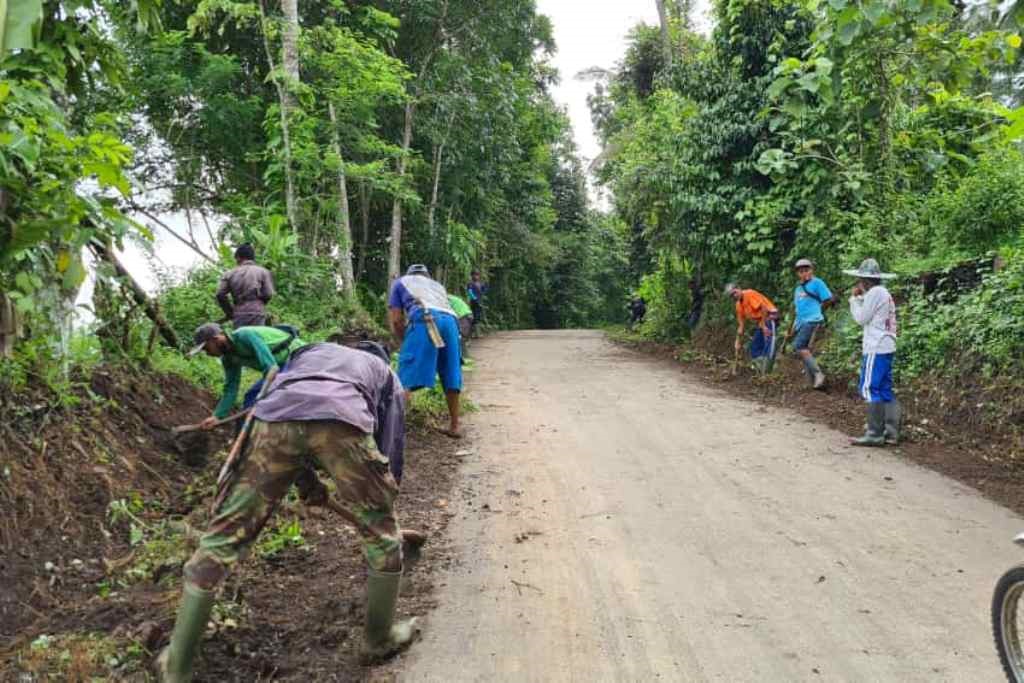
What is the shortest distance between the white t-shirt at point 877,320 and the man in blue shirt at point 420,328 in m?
4.10

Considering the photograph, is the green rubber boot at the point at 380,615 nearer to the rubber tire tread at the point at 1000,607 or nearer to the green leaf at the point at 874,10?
the rubber tire tread at the point at 1000,607

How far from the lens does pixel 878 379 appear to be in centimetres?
737

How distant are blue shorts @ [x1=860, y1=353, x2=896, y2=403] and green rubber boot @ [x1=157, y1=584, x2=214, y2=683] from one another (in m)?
6.44

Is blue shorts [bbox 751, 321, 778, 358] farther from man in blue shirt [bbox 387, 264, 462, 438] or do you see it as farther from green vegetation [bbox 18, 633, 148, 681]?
green vegetation [bbox 18, 633, 148, 681]

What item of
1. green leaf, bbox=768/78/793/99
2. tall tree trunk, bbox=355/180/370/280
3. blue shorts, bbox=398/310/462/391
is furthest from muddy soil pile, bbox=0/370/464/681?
tall tree trunk, bbox=355/180/370/280

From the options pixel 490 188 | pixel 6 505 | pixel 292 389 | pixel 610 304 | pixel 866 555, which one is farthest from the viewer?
pixel 610 304

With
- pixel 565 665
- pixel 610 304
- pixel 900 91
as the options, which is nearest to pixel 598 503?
pixel 565 665

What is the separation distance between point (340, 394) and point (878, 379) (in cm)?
592

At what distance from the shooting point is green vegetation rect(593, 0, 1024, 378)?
290 inches

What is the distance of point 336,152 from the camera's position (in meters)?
12.8

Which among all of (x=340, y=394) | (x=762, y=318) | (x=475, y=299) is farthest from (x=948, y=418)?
(x=475, y=299)

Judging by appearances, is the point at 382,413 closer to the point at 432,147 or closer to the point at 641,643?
the point at 641,643

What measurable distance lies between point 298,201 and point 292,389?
10.3 metres

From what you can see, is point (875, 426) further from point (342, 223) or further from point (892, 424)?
point (342, 223)
